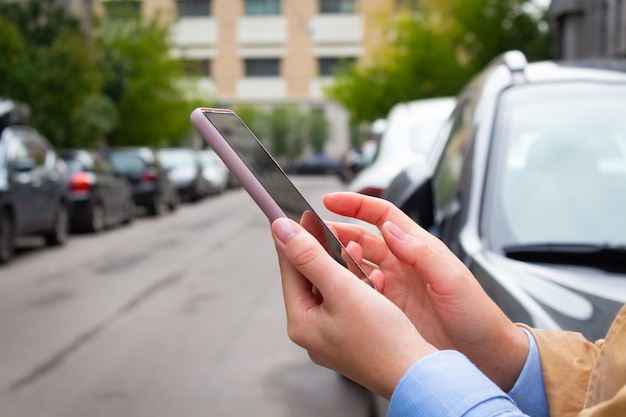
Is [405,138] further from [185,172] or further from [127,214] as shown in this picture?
[185,172]

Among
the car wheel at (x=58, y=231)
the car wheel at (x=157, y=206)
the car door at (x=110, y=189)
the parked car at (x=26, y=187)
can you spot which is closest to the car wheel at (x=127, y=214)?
the car door at (x=110, y=189)

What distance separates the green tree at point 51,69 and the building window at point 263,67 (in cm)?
3848

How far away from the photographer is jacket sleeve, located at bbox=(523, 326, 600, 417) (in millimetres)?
1697

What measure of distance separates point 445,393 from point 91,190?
628 inches

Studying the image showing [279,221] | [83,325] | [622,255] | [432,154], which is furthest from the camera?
[83,325]

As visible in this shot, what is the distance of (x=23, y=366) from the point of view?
6504 millimetres

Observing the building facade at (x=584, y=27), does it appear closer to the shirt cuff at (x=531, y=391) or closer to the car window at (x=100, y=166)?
the car window at (x=100, y=166)

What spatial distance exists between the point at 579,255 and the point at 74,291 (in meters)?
8.03

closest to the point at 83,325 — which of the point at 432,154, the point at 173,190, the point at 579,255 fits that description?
the point at 432,154

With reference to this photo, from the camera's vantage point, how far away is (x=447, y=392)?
1.28m

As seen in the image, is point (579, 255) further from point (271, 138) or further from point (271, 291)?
point (271, 138)

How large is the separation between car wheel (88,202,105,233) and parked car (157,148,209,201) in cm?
932

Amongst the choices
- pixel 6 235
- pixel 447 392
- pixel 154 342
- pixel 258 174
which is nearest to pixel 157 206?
pixel 6 235

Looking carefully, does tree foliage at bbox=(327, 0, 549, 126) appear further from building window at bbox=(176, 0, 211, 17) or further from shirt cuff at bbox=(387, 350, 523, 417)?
building window at bbox=(176, 0, 211, 17)
